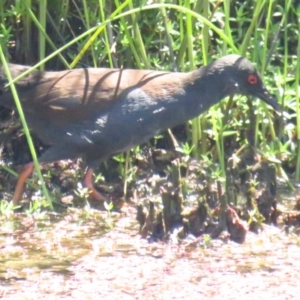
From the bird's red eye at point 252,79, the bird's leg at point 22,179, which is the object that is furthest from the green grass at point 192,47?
the bird's leg at point 22,179

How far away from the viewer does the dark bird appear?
5254 millimetres

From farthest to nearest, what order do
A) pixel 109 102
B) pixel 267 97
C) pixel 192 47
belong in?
pixel 267 97 < pixel 192 47 < pixel 109 102

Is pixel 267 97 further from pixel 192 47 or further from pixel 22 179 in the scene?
pixel 22 179

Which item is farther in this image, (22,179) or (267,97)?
(267,97)

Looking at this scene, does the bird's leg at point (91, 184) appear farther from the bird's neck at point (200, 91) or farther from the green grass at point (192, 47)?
the bird's neck at point (200, 91)

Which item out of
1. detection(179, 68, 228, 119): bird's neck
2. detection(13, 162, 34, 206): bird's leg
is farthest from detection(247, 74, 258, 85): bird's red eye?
detection(13, 162, 34, 206): bird's leg

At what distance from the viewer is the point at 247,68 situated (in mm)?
5473

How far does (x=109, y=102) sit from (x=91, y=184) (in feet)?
1.83

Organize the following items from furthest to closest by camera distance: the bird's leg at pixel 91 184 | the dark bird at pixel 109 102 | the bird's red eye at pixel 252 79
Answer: the bird's red eye at pixel 252 79
the bird's leg at pixel 91 184
the dark bird at pixel 109 102

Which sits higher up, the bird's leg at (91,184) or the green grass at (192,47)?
the green grass at (192,47)

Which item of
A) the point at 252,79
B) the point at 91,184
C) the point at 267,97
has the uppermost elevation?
the point at 252,79

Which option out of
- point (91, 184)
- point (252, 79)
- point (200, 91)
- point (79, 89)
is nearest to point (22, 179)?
point (91, 184)

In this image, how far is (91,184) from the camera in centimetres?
545

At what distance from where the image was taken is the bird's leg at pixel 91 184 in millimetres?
5391
